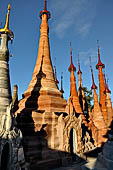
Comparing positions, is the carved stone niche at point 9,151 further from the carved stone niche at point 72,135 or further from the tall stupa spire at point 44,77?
the tall stupa spire at point 44,77

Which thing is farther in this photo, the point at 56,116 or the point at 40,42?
the point at 40,42

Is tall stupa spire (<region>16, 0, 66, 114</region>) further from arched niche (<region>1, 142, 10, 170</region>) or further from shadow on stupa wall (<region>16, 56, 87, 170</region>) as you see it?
arched niche (<region>1, 142, 10, 170</region>)

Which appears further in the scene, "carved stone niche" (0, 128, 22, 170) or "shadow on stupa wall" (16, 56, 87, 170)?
"shadow on stupa wall" (16, 56, 87, 170)

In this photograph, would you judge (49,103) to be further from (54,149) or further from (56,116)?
(54,149)

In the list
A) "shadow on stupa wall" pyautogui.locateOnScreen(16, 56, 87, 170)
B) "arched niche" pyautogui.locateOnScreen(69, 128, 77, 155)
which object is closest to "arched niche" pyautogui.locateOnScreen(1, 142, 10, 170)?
"shadow on stupa wall" pyautogui.locateOnScreen(16, 56, 87, 170)

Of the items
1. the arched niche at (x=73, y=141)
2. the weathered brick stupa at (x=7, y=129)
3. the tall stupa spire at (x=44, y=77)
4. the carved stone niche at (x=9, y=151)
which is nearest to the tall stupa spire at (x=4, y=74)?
the weathered brick stupa at (x=7, y=129)

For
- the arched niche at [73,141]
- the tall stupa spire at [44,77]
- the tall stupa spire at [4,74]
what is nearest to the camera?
the tall stupa spire at [4,74]

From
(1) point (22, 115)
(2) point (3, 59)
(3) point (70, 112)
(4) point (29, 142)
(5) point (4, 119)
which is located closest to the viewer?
(5) point (4, 119)

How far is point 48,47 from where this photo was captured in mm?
18797

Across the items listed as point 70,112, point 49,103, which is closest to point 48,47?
point 49,103

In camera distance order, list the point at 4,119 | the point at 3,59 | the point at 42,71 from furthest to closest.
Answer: the point at 42,71 → the point at 3,59 → the point at 4,119

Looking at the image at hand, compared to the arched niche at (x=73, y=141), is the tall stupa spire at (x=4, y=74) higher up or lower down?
higher up

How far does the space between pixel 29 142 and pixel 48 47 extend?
12.8 m

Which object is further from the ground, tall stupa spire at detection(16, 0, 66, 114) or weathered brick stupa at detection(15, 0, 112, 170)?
tall stupa spire at detection(16, 0, 66, 114)
